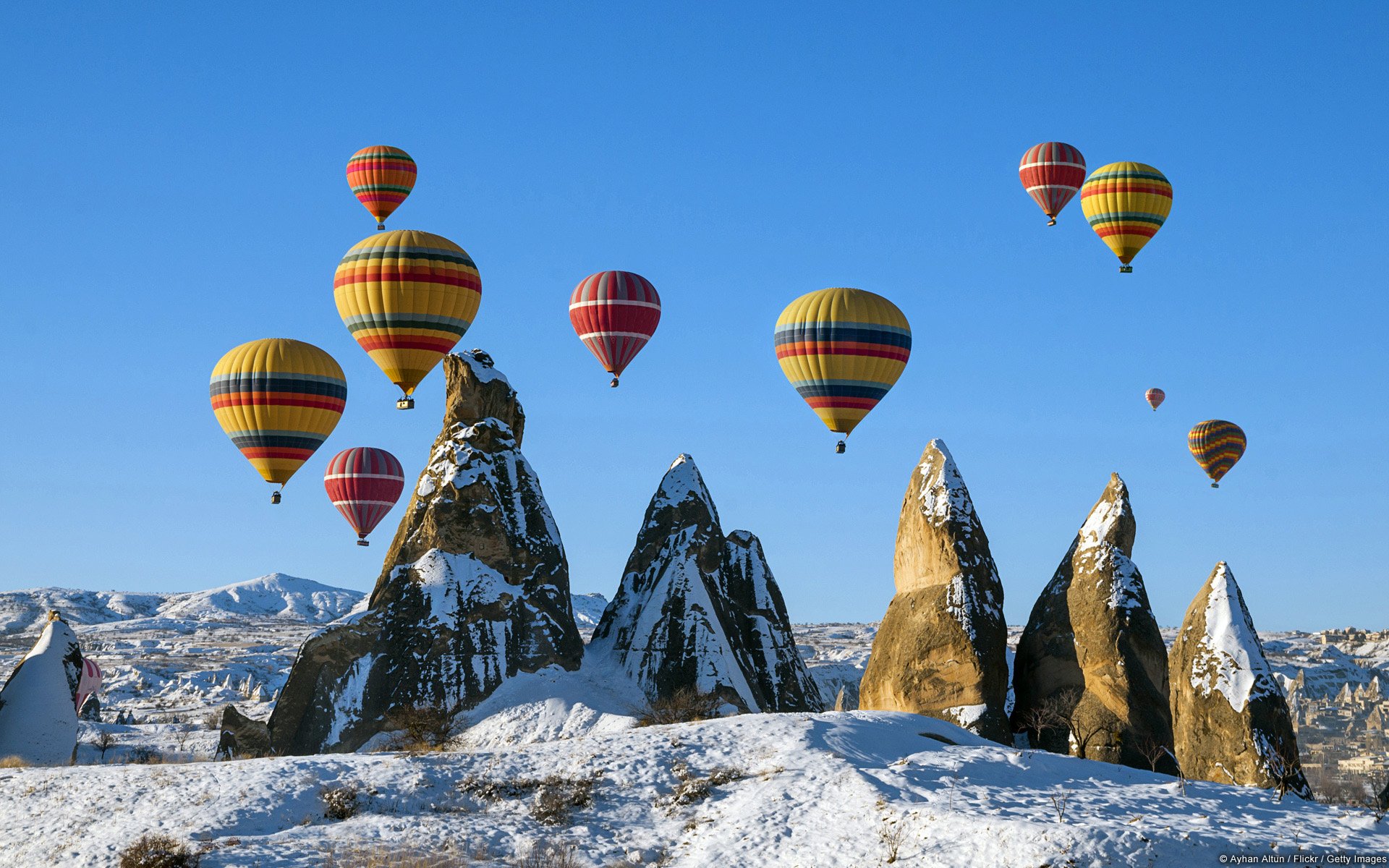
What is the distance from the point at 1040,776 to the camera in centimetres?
2716

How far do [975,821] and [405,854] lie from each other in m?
9.59

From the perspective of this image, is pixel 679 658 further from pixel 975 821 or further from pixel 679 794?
pixel 975 821

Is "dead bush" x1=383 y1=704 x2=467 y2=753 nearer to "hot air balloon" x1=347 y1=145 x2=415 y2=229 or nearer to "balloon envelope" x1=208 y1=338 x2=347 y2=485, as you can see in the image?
"balloon envelope" x1=208 y1=338 x2=347 y2=485

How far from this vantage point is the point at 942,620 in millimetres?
37250

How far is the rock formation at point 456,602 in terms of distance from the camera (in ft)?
134

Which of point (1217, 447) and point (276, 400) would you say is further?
point (1217, 447)

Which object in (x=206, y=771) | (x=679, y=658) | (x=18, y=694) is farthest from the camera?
(x=679, y=658)

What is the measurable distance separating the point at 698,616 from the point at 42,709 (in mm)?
18413

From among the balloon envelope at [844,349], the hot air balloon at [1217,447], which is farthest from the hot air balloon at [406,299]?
the hot air balloon at [1217,447]

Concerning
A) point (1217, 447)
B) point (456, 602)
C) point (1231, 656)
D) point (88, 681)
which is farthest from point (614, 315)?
point (1217, 447)

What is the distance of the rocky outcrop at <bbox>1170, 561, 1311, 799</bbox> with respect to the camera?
29.3 m

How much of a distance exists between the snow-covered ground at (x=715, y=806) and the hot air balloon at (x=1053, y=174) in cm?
4127

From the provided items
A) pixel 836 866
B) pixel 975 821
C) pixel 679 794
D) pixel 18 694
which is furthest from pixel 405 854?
pixel 18 694

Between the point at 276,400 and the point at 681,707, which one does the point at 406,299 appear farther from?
the point at 681,707
